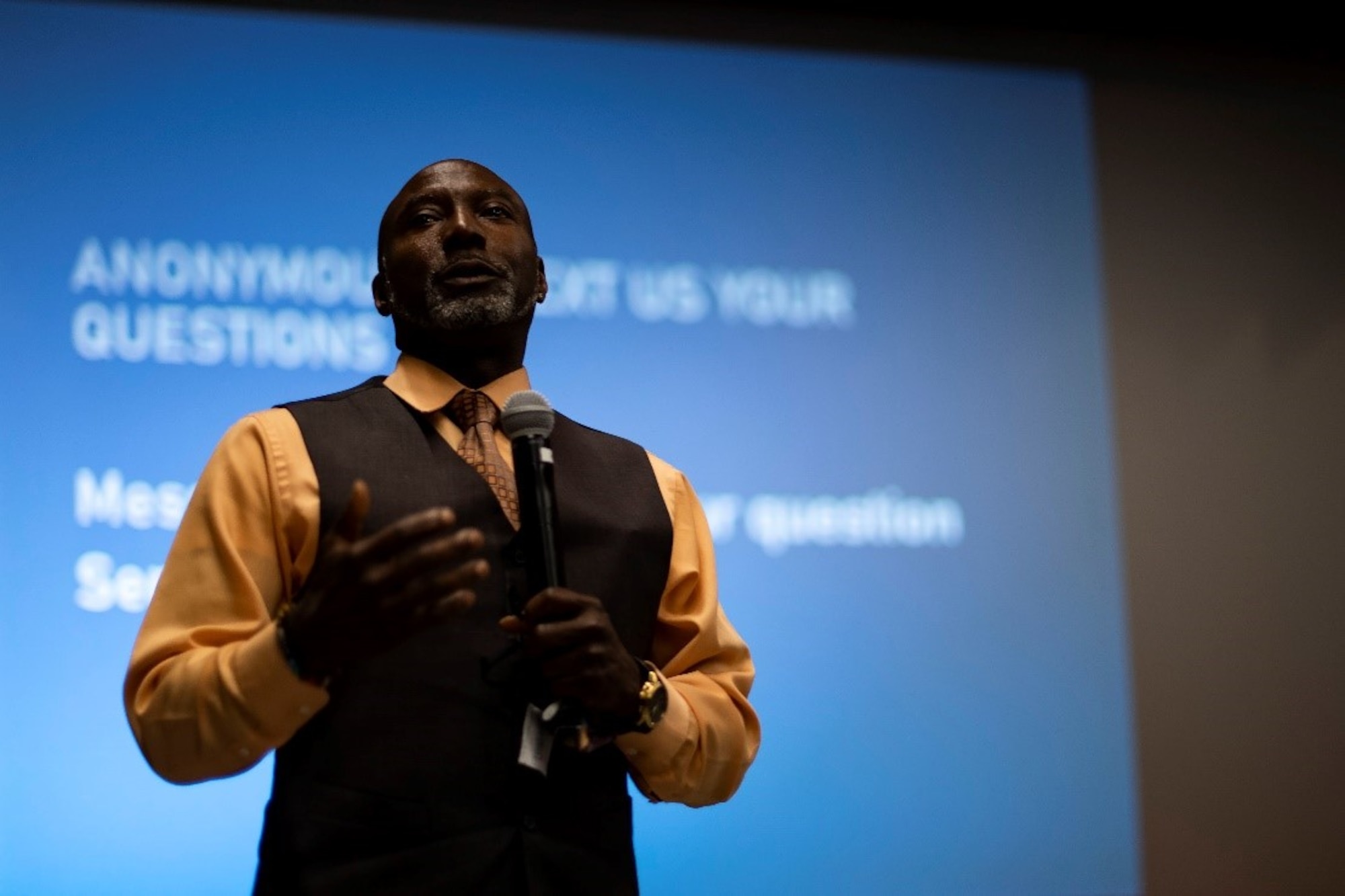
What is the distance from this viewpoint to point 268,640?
146 centimetres

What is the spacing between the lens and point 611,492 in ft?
6.19

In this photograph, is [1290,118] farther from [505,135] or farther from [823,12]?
[505,135]

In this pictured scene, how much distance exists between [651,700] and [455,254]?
2.17 ft

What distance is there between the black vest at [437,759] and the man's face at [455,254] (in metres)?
0.19

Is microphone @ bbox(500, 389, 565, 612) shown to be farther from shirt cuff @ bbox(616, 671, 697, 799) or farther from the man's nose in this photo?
the man's nose

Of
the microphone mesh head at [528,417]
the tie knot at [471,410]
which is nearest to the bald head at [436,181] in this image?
the tie knot at [471,410]

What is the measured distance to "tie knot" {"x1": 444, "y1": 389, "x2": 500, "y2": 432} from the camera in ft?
6.11

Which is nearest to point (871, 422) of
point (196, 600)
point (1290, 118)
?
point (1290, 118)

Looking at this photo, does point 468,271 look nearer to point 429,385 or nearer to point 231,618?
point 429,385

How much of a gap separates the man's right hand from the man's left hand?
109 mm

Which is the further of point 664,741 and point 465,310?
point 465,310

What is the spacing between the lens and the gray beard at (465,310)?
6.21 feet

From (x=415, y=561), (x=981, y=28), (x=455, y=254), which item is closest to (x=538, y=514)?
(x=415, y=561)

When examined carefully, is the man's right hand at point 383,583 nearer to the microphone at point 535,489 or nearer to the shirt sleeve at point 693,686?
the microphone at point 535,489
